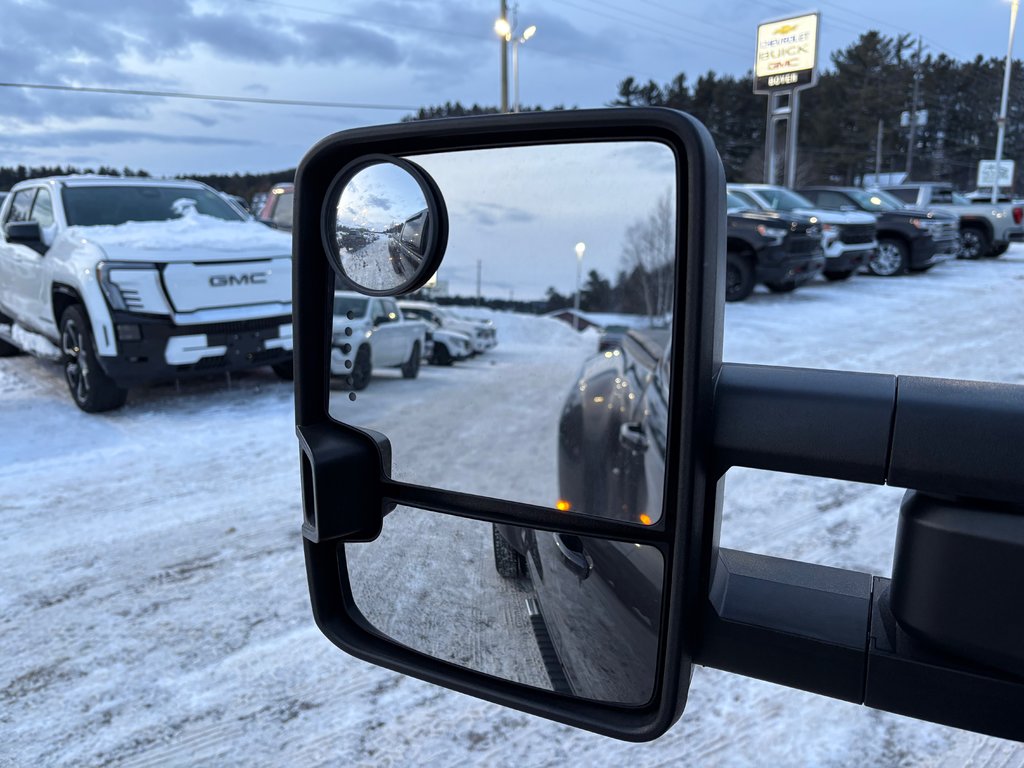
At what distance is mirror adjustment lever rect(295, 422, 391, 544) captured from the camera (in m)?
0.97

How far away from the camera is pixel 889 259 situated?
16.1 metres

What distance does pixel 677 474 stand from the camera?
2.50 feet

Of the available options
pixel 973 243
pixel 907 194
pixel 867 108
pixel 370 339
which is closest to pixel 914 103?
pixel 867 108

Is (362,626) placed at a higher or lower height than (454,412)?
lower

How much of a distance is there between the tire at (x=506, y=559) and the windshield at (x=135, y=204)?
7106 millimetres

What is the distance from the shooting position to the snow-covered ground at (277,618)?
4.34 ft

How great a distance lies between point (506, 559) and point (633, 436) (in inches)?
28.3

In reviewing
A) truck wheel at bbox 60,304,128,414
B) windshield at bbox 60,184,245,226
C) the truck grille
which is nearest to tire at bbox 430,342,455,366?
truck wheel at bbox 60,304,128,414

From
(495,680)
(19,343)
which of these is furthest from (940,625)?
(19,343)

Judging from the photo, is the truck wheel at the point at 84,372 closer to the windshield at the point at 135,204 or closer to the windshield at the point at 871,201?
the windshield at the point at 135,204

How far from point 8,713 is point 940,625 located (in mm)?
2745

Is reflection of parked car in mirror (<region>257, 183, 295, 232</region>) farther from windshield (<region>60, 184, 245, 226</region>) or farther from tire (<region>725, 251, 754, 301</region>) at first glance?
tire (<region>725, 251, 754, 301</region>)

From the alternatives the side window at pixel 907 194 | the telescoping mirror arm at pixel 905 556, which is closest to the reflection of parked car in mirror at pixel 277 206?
the telescoping mirror arm at pixel 905 556

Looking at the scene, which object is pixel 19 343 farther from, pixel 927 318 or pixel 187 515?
pixel 927 318
